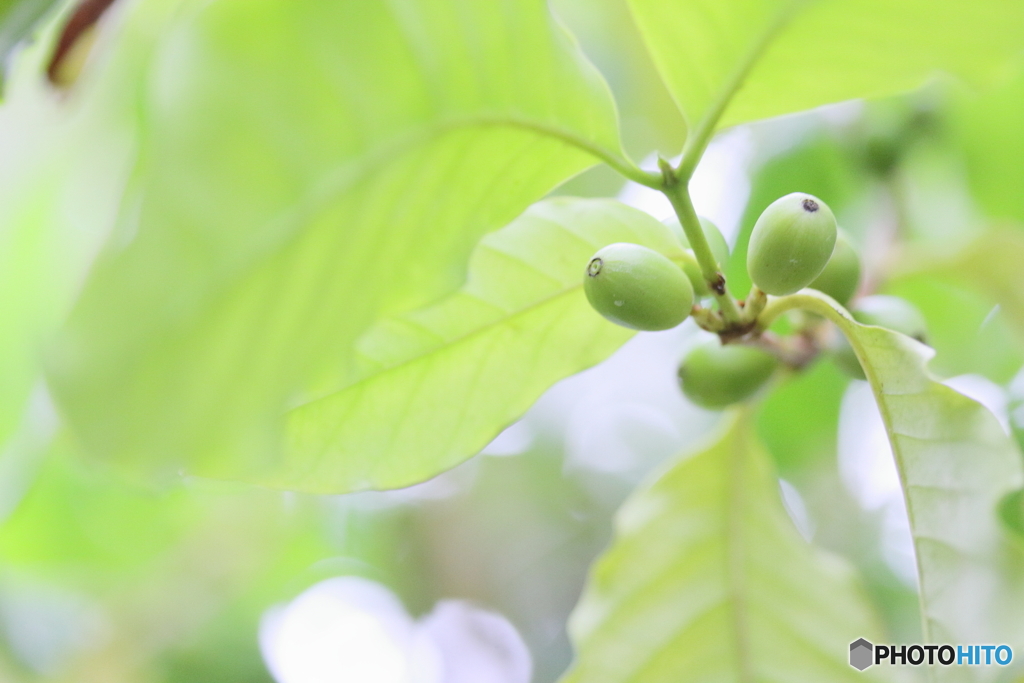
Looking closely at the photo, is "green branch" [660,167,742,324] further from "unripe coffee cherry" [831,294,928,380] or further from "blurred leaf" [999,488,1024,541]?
"blurred leaf" [999,488,1024,541]

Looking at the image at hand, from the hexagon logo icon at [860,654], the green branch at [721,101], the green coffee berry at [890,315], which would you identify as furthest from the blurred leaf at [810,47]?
the hexagon logo icon at [860,654]

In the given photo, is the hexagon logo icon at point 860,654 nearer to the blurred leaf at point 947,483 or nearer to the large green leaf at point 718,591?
the large green leaf at point 718,591

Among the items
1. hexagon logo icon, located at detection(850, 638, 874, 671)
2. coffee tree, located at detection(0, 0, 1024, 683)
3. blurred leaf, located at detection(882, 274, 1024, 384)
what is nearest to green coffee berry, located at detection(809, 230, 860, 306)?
coffee tree, located at detection(0, 0, 1024, 683)

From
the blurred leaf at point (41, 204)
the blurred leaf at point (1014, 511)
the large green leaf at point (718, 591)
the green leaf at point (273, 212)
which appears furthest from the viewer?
the blurred leaf at point (41, 204)

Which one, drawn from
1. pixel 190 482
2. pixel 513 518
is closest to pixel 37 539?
pixel 190 482

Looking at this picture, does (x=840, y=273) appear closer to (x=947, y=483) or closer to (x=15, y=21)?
(x=947, y=483)
